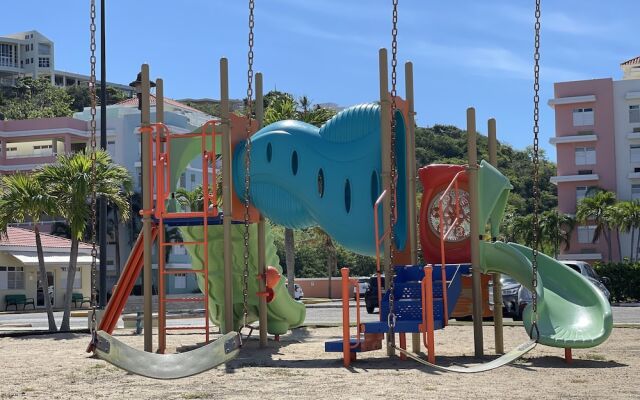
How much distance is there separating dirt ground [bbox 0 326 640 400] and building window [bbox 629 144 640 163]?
5188 cm

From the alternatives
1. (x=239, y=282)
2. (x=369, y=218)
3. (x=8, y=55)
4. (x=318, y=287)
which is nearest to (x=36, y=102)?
(x=8, y=55)

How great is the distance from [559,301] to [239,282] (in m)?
6.74

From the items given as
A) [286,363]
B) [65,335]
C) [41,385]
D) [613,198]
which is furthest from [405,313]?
[613,198]

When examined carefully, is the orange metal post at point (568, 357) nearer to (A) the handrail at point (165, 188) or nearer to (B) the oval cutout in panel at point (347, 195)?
(B) the oval cutout in panel at point (347, 195)

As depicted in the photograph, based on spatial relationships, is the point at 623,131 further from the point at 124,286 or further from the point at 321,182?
the point at 124,286

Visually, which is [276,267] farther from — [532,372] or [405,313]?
[532,372]

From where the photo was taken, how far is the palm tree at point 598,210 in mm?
61406

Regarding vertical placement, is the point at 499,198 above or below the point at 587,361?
above

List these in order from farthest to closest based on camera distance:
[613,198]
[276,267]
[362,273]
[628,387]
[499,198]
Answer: [362,273]
[613,198]
[276,267]
[499,198]
[628,387]

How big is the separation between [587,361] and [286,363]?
15.2 ft

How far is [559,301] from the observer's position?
602 inches

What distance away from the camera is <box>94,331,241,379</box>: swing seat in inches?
400

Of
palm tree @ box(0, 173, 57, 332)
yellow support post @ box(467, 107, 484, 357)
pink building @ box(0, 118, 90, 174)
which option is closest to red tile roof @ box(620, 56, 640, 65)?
pink building @ box(0, 118, 90, 174)

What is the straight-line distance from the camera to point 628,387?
430 inches
